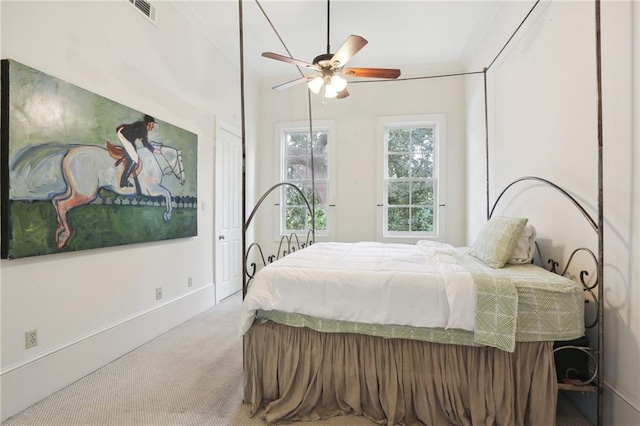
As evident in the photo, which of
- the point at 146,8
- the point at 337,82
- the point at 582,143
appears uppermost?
the point at 146,8

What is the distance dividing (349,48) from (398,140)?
258cm

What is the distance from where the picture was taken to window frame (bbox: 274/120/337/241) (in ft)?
14.9

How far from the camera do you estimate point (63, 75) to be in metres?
1.96

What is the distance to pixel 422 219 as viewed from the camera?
14.4ft

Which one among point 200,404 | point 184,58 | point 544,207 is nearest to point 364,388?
point 200,404

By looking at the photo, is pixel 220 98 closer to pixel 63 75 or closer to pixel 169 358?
pixel 63 75

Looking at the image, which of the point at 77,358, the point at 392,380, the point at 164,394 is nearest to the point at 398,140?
the point at 392,380

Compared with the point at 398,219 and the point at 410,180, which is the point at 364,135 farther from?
the point at 398,219

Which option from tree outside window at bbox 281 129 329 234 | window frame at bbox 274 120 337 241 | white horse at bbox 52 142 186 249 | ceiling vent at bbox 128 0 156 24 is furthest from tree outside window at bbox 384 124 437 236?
ceiling vent at bbox 128 0 156 24

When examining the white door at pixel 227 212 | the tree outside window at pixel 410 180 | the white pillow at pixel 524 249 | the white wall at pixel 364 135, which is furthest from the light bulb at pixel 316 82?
the tree outside window at pixel 410 180

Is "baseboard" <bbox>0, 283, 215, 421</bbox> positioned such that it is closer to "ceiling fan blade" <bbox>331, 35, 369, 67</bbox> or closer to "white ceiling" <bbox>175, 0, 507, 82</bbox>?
"ceiling fan blade" <bbox>331, 35, 369, 67</bbox>

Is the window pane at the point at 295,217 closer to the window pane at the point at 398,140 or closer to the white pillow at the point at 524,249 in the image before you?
the window pane at the point at 398,140

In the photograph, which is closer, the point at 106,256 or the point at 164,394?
the point at 164,394

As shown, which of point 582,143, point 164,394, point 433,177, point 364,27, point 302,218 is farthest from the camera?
point 302,218
